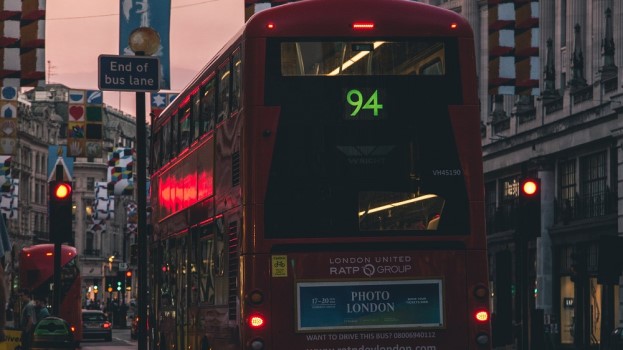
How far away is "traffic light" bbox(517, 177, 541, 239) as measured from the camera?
1061 inches

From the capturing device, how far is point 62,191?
2748 centimetres

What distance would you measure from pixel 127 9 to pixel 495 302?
38.0 meters

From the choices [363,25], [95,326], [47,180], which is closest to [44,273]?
[95,326]

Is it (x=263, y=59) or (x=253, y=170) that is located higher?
(x=263, y=59)

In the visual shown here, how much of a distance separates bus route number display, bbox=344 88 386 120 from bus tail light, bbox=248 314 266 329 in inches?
95.3

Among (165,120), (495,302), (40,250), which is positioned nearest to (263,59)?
(165,120)

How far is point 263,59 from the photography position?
17922 millimetres

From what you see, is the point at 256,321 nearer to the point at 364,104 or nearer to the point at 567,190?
the point at 364,104

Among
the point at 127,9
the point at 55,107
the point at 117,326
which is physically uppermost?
the point at 55,107

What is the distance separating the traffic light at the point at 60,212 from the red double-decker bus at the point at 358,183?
932cm

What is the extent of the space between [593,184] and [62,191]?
95.7ft

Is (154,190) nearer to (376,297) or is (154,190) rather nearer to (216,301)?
(216,301)

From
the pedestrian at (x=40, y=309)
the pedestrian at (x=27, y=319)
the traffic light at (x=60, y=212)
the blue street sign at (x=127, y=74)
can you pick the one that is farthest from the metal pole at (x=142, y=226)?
the pedestrian at (x=40, y=309)

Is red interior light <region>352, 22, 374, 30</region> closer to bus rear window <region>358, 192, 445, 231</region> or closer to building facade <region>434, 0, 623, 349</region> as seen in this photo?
bus rear window <region>358, 192, 445, 231</region>
